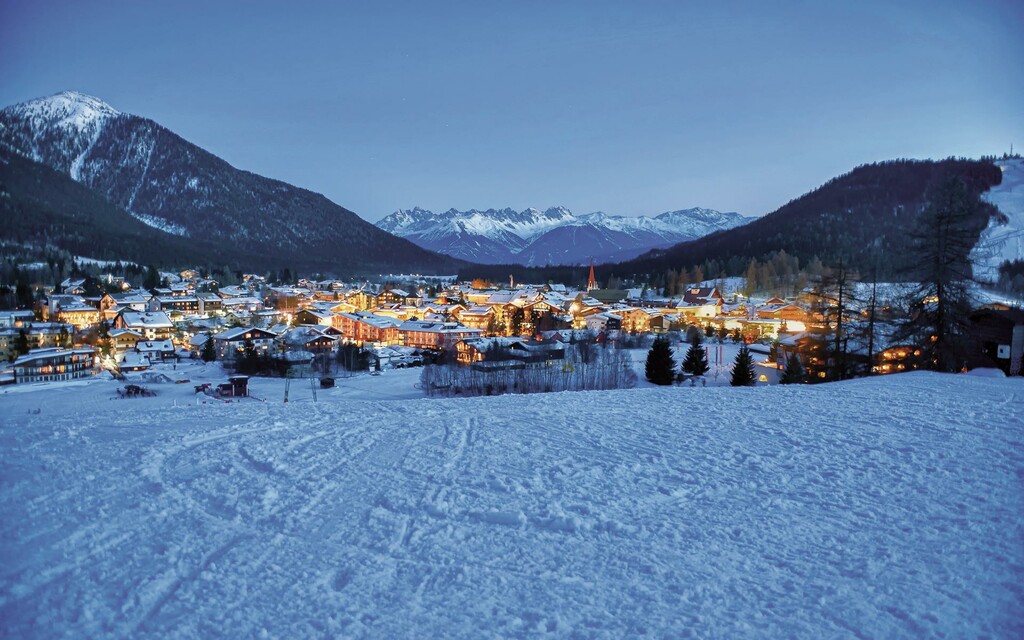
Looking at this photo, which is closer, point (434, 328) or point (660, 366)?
point (660, 366)

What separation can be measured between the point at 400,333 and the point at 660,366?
26.5 meters

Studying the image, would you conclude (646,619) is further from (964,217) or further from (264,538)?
(964,217)

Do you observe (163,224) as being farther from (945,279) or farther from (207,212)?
(945,279)

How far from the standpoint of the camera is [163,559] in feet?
12.7

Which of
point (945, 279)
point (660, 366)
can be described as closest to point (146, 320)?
point (660, 366)

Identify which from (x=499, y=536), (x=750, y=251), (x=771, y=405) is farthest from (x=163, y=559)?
(x=750, y=251)

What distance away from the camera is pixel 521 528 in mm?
4344

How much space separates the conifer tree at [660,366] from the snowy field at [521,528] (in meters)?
17.2

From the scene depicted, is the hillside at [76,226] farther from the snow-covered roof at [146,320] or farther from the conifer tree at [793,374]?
the conifer tree at [793,374]

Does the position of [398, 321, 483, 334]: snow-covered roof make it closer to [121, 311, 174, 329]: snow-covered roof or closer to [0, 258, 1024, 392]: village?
[0, 258, 1024, 392]: village

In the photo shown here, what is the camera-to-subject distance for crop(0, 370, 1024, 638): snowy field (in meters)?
3.20

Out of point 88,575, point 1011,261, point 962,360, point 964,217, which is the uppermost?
point 1011,261

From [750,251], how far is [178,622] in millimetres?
110493

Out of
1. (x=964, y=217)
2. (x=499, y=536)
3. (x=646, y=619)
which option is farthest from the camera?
(x=964, y=217)
